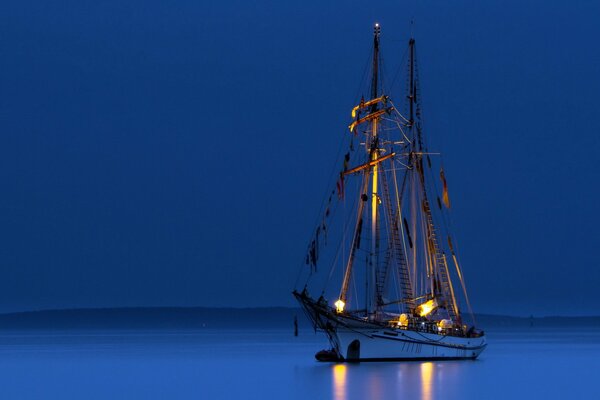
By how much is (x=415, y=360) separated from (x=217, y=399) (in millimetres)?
27926

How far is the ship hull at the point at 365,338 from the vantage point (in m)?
75.3

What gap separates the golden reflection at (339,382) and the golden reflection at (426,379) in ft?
12.9

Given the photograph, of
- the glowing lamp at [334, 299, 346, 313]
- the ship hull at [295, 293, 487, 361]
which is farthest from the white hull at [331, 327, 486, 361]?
the glowing lamp at [334, 299, 346, 313]

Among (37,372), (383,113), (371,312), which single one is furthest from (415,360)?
(37,372)

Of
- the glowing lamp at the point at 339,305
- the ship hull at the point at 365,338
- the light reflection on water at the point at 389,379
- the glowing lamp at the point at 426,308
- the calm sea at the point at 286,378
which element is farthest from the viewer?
the glowing lamp at the point at 426,308

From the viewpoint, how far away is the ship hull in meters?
75.3

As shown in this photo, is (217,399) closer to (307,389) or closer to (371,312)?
(307,389)

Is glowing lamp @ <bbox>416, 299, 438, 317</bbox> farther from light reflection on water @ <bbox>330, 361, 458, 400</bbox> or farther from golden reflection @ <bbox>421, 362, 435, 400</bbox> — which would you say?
golden reflection @ <bbox>421, 362, 435, 400</bbox>

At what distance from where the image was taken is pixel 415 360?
7900 centimetres

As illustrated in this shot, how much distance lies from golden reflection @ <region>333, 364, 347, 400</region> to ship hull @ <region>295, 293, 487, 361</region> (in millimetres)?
1897

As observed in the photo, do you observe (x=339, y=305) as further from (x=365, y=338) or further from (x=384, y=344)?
(x=384, y=344)

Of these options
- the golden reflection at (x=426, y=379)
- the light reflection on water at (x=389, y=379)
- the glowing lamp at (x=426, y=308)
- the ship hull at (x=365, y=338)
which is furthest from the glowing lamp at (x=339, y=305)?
the glowing lamp at (x=426, y=308)

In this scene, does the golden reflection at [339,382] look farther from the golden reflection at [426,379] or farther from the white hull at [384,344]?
the golden reflection at [426,379]

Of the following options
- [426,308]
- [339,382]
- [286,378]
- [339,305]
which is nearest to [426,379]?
[339,382]
